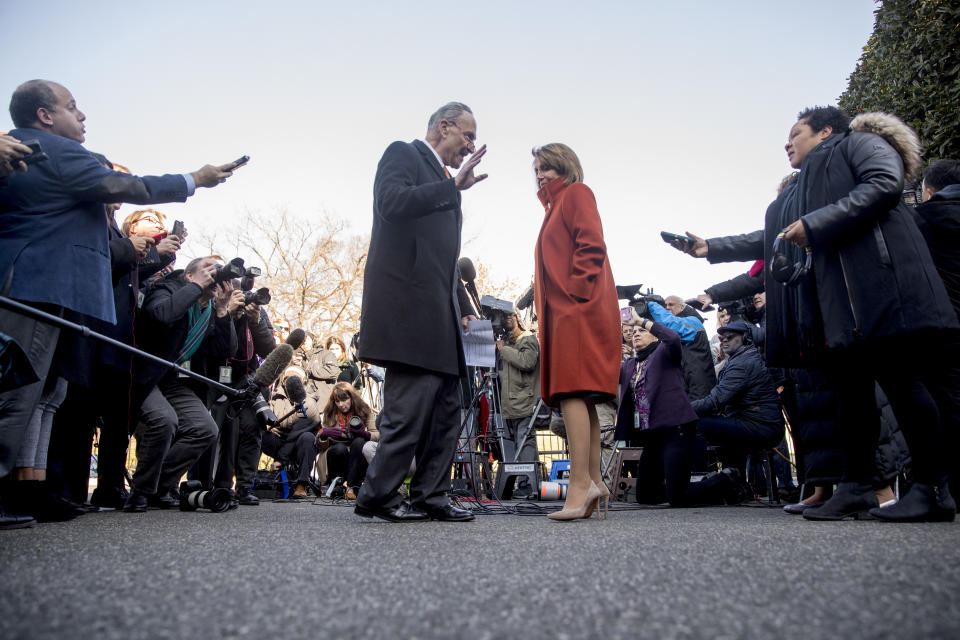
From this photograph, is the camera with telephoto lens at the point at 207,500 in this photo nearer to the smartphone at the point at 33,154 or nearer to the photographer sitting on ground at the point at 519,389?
the smartphone at the point at 33,154

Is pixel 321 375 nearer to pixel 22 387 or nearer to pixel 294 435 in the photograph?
pixel 294 435

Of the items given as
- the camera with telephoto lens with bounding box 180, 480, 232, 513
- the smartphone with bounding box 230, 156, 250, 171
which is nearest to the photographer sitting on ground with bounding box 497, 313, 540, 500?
the camera with telephoto lens with bounding box 180, 480, 232, 513

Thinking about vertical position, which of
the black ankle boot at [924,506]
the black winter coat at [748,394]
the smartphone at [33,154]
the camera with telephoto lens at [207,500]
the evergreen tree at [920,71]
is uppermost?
the evergreen tree at [920,71]

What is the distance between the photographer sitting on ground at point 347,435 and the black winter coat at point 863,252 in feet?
18.0

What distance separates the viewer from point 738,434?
218 inches

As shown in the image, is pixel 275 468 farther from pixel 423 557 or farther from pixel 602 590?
pixel 602 590

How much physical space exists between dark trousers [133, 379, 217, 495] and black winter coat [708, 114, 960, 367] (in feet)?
12.3

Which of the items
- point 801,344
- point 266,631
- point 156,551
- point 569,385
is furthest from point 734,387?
point 266,631

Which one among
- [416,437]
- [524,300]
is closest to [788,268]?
[416,437]

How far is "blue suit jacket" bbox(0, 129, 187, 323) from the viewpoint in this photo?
298 cm

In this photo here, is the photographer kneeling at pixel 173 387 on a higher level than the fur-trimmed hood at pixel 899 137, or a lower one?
lower

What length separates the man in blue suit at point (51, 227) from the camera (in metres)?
2.83

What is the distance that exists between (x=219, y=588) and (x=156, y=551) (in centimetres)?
71

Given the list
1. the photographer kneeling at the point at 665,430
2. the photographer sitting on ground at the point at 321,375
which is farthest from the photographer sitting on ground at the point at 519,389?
the photographer sitting on ground at the point at 321,375
